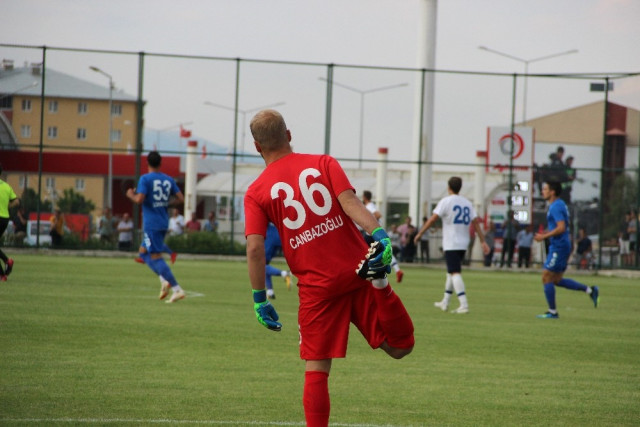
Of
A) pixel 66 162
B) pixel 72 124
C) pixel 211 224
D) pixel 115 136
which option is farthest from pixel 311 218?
pixel 115 136

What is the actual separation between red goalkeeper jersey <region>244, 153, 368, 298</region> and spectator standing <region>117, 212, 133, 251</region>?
25.2 meters

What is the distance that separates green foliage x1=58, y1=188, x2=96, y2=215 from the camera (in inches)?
1193

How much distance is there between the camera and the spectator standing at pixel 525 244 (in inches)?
1233

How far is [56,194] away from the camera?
101ft

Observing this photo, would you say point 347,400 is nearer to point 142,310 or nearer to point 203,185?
point 142,310

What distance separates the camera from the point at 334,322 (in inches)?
218

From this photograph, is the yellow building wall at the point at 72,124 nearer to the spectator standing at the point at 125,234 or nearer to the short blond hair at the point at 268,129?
the spectator standing at the point at 125,234

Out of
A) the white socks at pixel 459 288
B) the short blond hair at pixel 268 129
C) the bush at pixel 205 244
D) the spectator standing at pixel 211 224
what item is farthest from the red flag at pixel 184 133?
the short blond hair at pixel 268 129

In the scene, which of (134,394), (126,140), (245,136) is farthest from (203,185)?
(134,394)

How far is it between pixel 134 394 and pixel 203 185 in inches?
1265

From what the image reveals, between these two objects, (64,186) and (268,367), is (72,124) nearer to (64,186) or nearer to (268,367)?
(64,186)

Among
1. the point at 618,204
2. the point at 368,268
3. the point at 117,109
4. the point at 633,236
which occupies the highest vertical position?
the point at 117,109

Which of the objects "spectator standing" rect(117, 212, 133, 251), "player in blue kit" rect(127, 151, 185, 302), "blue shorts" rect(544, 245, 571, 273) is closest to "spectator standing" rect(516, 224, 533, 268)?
"spectator standing" rect(117, 212, 133, 251)

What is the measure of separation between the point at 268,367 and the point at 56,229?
2221cm
